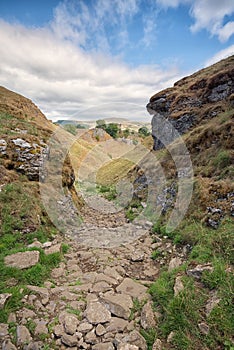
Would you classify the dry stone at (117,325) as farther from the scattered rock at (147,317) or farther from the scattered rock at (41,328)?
the scattered rock at (41,328)

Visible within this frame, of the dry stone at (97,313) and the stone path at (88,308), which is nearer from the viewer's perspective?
the stone path at (88,308)

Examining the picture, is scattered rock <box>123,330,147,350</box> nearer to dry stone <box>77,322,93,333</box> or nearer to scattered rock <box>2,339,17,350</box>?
dry stone <box>77,322,93,333</box>

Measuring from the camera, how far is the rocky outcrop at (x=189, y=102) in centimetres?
1808

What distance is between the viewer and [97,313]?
4816 millimetres

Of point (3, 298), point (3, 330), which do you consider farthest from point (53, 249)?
point (3, 330)

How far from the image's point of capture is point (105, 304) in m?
5.09

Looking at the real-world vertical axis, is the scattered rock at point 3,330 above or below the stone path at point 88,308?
above

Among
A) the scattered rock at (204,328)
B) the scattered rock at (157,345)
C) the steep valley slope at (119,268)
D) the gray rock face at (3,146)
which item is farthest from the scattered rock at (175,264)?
the gray rock face at (3,146)


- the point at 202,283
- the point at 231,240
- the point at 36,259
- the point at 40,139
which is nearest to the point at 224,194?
the point at 231,240

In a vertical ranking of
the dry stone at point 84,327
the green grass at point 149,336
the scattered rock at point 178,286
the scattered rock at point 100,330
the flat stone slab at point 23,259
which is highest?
the flat stone slab at point 23,259

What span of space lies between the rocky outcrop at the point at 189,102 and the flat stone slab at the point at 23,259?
15715 millimetres

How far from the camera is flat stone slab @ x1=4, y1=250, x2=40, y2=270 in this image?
237 inches

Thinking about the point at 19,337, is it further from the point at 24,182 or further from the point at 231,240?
the point at 24,182

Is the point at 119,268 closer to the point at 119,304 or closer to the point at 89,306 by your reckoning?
the point at 119,304
